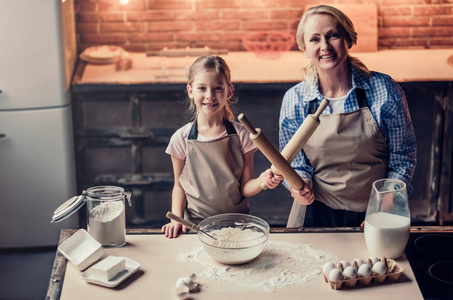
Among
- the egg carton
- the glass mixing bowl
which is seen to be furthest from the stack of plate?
the egg carton

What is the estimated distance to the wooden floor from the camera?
113 inches

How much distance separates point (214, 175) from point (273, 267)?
0.58m

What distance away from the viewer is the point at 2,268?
3.14 metres

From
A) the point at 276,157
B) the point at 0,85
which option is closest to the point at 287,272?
the point at 276,157

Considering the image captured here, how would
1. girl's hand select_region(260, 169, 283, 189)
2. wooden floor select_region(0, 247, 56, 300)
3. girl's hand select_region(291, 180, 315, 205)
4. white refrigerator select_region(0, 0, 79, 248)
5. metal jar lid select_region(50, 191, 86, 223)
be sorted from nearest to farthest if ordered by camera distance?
metal jar lid select_region(50, 191, 86, 223), girl's hand select_region(260, 169, 283, 189), girl's hand select_region(291, 180, 315, 205), wooden floor select_region(0, 247, 56, 300), white refrigerator select_region(0, 0, 79, 248)

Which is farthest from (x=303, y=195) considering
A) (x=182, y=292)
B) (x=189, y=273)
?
(x=182, y=292)

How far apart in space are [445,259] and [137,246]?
87 centimetres

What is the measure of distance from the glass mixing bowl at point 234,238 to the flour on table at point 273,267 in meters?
0.03

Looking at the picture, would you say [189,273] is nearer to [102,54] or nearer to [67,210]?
[67,210]

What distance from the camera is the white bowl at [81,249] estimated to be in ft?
5.15

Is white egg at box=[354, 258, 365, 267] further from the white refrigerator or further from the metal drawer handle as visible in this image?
the white refrigerator

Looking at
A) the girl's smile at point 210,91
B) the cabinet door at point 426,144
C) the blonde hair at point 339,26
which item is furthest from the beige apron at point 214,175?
the cabinet door at point 426,144

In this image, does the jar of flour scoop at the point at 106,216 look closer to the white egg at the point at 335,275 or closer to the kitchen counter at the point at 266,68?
the white egg at the point at 335,275

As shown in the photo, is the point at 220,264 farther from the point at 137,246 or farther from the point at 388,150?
the point at 388,150
